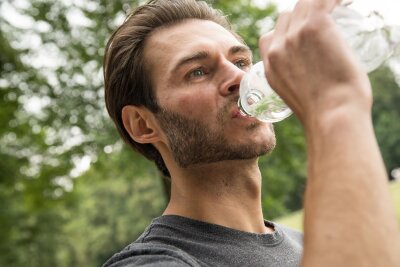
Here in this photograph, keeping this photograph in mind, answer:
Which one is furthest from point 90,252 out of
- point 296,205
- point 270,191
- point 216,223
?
point 216,223

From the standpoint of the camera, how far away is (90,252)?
5422cm

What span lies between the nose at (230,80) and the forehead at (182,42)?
0.54 feet

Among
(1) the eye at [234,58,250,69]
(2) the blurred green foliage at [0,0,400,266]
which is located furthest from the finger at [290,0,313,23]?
(2) the blurred green foliage at [0,0,400,266]

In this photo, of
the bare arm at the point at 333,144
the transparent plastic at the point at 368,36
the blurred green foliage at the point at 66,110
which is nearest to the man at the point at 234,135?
the bare arm at the point at 333,144

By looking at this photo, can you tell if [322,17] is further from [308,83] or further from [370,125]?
[370,125]

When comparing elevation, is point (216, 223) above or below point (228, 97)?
below

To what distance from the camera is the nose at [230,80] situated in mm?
2457

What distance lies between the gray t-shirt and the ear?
532 millimetres

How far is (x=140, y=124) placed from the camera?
2932 millimetres

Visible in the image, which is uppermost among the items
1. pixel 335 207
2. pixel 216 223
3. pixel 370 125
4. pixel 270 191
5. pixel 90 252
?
pixel 370 125

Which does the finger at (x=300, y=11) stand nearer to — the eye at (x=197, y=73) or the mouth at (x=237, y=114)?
the mouth at (x=237, y=114)

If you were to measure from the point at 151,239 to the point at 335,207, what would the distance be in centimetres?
124

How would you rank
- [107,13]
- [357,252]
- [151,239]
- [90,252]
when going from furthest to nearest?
1. [90,252]
2. [107,13]
3. [151,239]
4. [357,252]

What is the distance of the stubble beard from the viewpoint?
7.94ft
